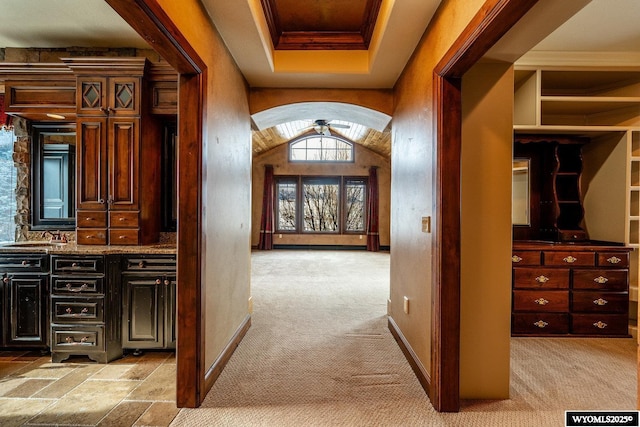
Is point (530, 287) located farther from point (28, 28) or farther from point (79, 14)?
point (28, 28)

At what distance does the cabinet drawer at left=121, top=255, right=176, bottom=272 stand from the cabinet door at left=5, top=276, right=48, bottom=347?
0.69 m

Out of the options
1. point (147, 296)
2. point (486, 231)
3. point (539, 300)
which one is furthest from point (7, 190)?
point (539, 300)

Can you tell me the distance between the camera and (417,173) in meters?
2.36

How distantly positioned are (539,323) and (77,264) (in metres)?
4.18

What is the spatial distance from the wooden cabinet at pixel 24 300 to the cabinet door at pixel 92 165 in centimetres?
56

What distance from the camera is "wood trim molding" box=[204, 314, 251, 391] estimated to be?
2145mm

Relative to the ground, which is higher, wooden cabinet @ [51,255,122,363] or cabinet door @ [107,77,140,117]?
cabinet door @ [107,77,140,117]

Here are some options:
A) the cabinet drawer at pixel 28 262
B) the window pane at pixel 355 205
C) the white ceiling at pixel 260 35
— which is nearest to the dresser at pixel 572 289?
the white ceiling at pixel 260 35

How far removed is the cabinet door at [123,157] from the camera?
→ 9.04 feet

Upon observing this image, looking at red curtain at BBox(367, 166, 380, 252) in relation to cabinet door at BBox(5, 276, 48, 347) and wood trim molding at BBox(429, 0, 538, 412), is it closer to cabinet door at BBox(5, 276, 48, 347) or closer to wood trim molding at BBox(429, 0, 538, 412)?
wood trim molding at BBox(429, 0, 538, 412)

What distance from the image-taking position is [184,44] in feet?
5.51

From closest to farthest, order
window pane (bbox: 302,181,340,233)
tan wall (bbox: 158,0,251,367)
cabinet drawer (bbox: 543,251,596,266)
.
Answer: tan wall (bbox: 158,0,251,367) < cabinet drawer (bbox: 543,251,596,266) < window pane (bbox: 302,181,340,233)

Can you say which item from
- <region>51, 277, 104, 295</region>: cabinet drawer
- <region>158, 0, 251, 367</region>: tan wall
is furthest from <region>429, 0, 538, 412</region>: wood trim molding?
<region>51, 277, 104, 295</region>: cabinet drawer

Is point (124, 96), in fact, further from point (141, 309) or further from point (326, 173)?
point (326, 173)
